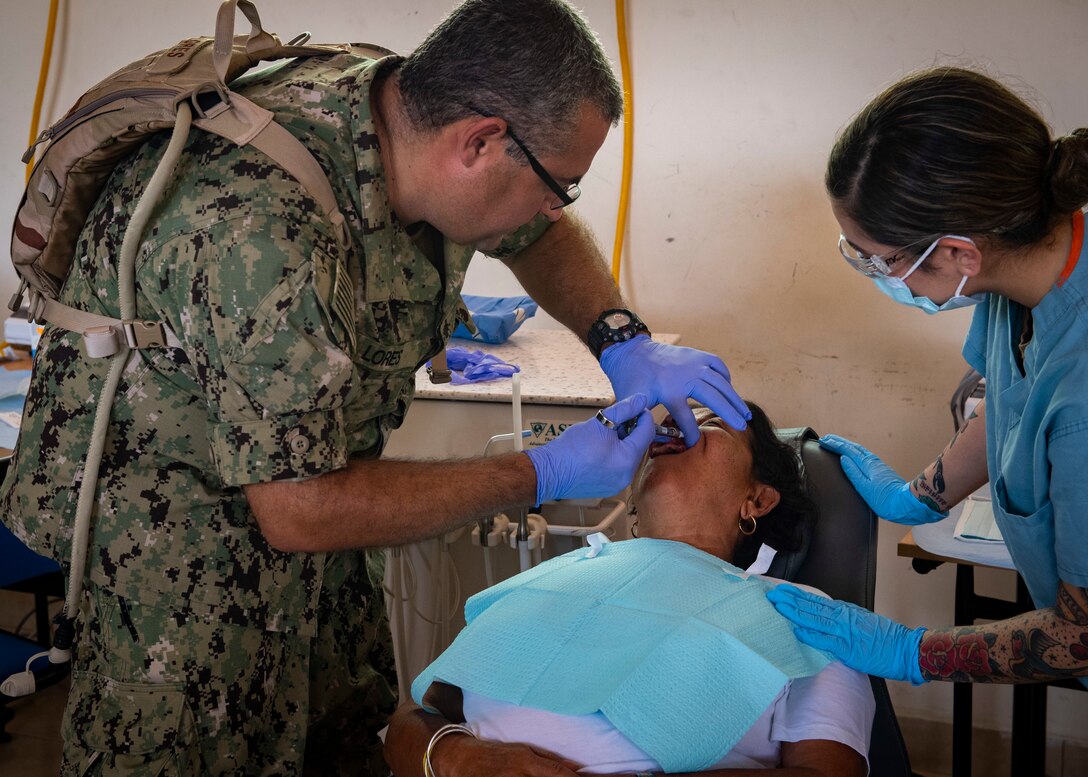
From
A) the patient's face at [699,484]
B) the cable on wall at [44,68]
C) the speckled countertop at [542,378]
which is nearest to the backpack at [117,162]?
the patient's face at [699,484]

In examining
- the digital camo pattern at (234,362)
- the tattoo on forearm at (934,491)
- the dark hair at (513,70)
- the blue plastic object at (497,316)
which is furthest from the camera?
the blue plastic object at (497,316)

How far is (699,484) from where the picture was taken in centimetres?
175

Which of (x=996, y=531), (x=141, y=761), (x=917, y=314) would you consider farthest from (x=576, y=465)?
(x=917, y=314)

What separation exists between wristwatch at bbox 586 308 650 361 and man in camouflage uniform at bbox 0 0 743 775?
31cm

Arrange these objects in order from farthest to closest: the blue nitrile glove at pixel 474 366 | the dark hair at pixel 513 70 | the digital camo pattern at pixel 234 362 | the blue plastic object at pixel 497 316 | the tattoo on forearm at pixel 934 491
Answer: the blue plastic object at pixel 497 316, the blue nitrile glove at pixel 474 366, the tattoo on forearm at pixel 934 491, the dark hair at pixel 513 70, the digital camo pattern at pixel 234 362

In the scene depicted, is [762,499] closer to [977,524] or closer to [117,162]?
[977,524]

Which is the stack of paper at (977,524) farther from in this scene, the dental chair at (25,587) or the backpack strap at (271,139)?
the dental chair at (25,587)

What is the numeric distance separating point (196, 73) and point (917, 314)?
1900 millimetres

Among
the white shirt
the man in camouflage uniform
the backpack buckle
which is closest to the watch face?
the man in camouflage uniform

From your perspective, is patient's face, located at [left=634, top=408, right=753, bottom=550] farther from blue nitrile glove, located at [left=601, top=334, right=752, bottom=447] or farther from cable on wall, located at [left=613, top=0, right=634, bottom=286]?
cable on wall, located at [left=613, top=0, right=634, bottom=286]

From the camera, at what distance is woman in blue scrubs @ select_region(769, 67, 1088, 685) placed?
4.03ft

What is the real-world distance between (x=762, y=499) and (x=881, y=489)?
0.67 feet

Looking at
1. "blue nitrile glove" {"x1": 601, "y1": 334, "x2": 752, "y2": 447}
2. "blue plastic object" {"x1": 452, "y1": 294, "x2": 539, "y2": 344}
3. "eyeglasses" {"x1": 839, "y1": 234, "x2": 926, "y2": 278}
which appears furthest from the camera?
"blue plastic object" {"x1": 452, "y1": 294, "x2": 539, "y2": 344}

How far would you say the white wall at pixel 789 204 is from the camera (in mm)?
2412
